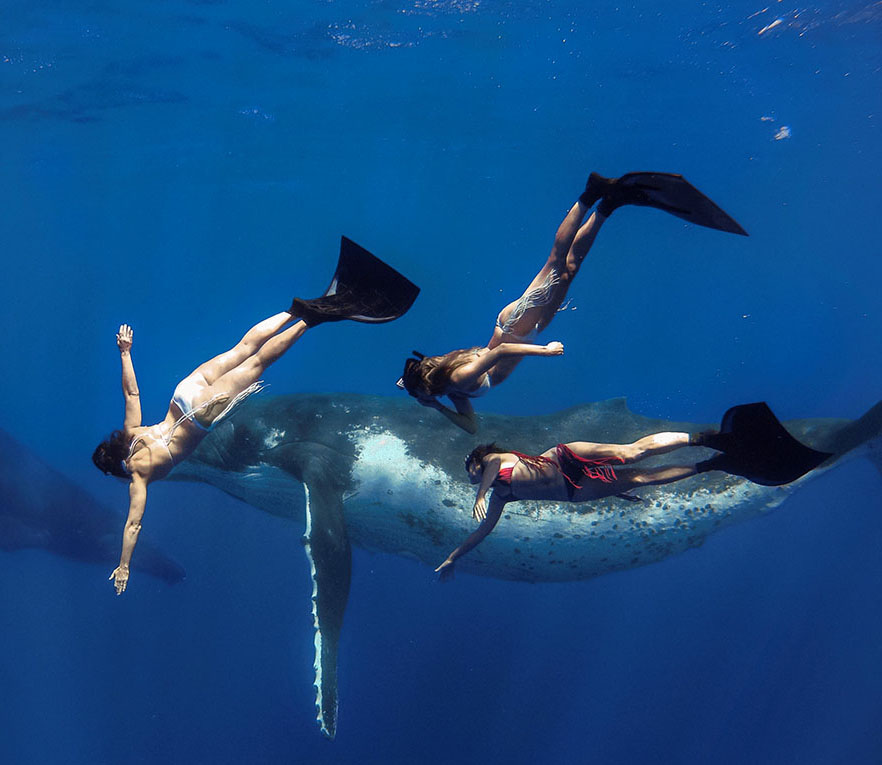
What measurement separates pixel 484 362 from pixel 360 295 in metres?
2.13

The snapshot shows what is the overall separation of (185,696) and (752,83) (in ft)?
84.2

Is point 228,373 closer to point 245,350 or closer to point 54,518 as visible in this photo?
point 245,350

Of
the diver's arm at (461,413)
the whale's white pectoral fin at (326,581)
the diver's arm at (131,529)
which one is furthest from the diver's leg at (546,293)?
the diver's arm at (131,529)

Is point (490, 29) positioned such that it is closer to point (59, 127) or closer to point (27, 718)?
point (59, 127)

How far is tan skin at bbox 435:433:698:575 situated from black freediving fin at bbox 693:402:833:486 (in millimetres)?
354

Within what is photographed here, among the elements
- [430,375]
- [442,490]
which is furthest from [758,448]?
[442,490]

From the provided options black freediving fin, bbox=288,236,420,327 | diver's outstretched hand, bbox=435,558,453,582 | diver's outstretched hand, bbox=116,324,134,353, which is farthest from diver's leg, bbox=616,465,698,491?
diver's outstretched hand, bbox=116,324,134,353

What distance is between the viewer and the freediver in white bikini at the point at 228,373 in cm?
708

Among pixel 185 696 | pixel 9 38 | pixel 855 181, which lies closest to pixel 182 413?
pixel 185 696

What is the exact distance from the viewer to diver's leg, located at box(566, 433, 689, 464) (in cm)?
609

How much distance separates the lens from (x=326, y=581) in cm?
752

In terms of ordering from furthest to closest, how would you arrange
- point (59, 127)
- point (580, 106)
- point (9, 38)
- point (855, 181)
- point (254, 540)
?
1. point (855, 181)
2. point (580, 106)
3. point (59, 127)
4. point (9, 38)
5. point (254, 540)

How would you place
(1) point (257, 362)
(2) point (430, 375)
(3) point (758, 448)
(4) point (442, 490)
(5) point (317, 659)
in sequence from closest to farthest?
1. (3) point (758, 448)
2. (2) point (430, 375)
3. (5) point (317, 659)
4. (1) point (257, 362)
5. (4) point (442, 490)

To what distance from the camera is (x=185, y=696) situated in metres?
11.3
